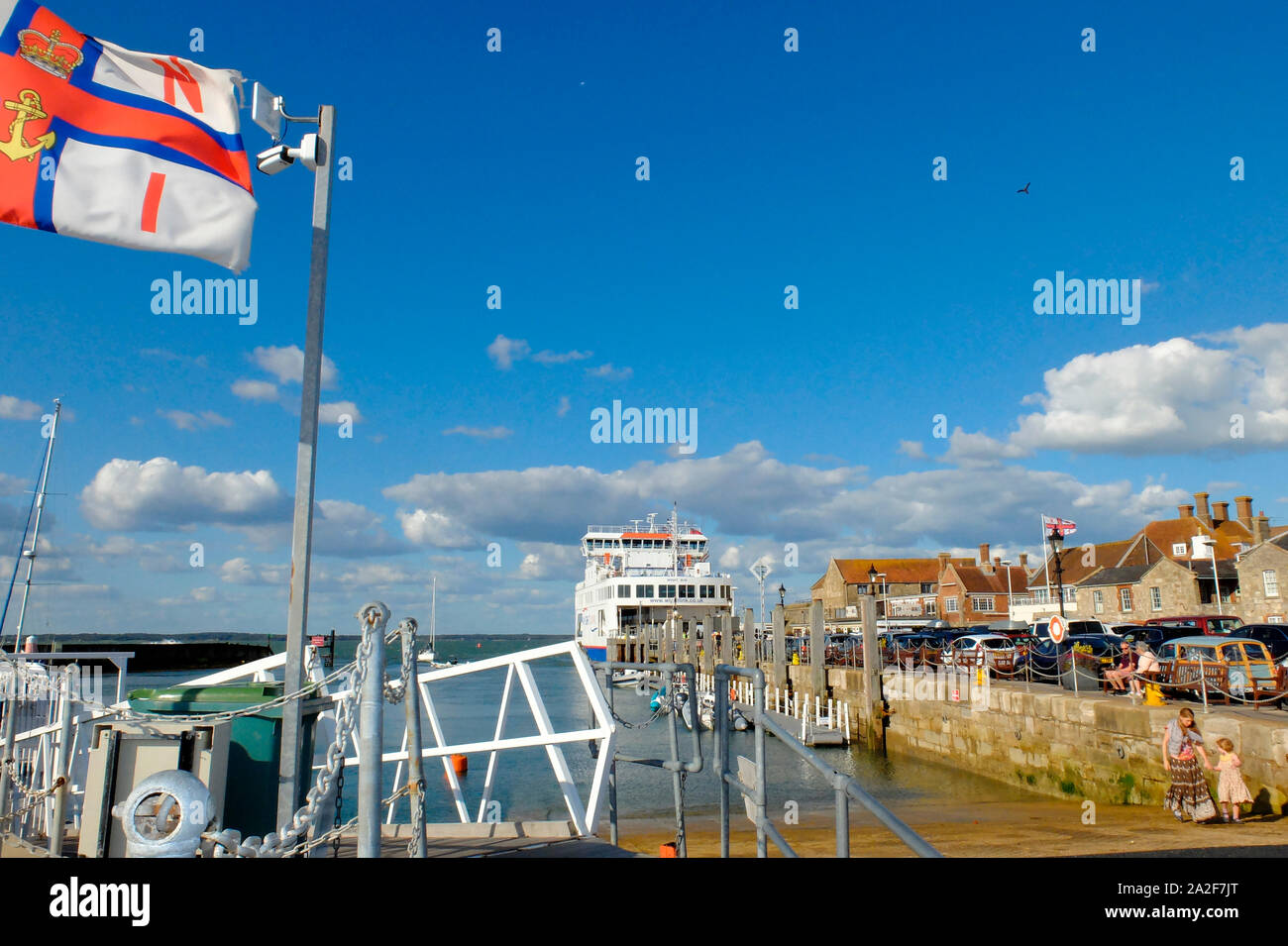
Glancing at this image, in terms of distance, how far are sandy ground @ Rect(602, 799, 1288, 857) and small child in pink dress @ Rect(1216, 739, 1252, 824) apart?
273 millimetres

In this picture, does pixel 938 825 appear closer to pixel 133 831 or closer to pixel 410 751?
pixel 410 751

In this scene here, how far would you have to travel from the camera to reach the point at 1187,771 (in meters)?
12.4

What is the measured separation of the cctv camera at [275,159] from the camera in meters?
5.83

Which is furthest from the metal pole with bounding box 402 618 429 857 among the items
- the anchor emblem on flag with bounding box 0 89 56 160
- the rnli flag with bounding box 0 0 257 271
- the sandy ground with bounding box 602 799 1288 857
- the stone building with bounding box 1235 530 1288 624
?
the stone building with bounding box 1235 530 1288 624

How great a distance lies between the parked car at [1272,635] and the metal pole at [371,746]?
2474 centimetres

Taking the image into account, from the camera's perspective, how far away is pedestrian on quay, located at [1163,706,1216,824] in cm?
1219

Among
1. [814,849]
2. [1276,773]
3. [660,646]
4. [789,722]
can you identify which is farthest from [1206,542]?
[814,849]

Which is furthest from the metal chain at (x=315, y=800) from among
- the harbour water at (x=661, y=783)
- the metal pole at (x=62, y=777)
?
the harbour water at (x=661, y=783)

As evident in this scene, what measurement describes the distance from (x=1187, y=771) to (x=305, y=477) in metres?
13.3

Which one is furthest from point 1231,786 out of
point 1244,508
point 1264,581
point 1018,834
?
point 1244,508

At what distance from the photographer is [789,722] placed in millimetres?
29078

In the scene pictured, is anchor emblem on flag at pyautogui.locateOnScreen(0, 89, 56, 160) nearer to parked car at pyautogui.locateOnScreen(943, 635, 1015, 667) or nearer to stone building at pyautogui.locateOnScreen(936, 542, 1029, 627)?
parked car at pyautogui.locateOnScreen(943, 635, 1015, 667)
